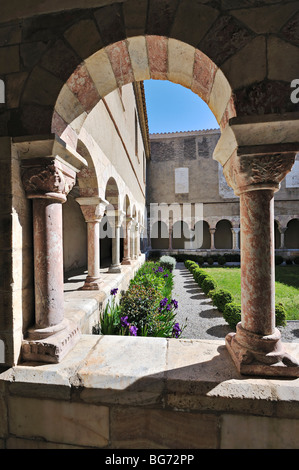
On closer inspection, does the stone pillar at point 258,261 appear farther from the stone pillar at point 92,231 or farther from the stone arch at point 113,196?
the stone arch at point 113,196

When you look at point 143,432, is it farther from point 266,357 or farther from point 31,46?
point 31,46

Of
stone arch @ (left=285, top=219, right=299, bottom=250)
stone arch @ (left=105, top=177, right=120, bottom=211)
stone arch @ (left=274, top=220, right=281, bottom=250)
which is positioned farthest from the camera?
stone arch @ (left=285, top=219, right=299, bottom=250)

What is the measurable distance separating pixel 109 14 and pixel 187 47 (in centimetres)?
58

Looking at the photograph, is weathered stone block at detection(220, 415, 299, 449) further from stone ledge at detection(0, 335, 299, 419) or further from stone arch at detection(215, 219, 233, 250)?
stone arch at detection(215, 219, 233, 250)

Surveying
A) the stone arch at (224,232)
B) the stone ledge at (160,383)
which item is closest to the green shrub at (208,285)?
the stone ledge at (160,383)

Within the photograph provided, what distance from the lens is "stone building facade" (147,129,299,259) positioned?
15695 millimetres

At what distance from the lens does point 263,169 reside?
→ 145cm

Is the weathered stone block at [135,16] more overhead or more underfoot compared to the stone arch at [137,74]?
more overhead

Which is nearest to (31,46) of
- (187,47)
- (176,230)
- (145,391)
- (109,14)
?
(109,14)

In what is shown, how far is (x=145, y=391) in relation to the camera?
1.34 metres

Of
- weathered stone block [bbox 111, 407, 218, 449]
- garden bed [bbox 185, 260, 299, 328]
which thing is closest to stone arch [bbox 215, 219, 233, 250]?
garden bed [bbox 185, 260, 299, 328]

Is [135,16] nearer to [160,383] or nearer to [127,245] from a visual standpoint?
[160,383]

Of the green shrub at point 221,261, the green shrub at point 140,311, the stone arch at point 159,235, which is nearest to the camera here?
the green shrub at point 140,311

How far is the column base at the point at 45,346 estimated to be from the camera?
5.11 ft
